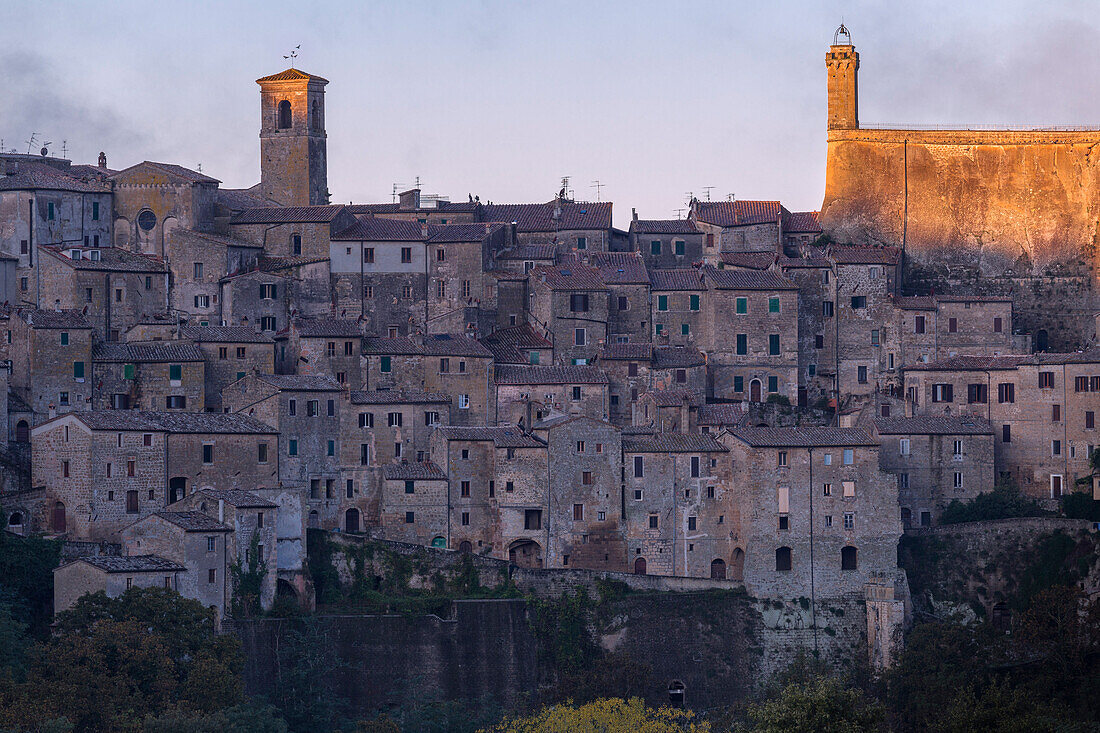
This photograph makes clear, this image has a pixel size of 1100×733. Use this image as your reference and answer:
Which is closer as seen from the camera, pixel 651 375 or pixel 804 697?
pixel 804 697

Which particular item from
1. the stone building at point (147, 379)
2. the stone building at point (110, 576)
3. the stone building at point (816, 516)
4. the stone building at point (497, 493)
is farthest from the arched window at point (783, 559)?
the stone building at point (147, 379)

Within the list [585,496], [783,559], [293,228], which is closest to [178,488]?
[585,496]

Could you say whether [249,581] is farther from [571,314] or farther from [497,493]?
[571,314]

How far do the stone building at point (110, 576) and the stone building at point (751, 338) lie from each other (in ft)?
80.6

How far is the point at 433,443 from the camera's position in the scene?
82438 mm

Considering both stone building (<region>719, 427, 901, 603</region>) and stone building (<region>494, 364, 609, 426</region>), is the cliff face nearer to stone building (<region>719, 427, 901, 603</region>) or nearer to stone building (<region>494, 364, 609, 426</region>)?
stone building (<region>494, 364, 609, 426</region>)

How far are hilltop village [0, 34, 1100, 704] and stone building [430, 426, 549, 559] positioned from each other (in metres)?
0.09

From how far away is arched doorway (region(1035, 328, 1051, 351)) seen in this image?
94.2m

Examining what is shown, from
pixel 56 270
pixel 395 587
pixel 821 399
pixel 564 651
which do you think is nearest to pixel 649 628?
pixel 564 651

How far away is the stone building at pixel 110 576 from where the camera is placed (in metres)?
71.5

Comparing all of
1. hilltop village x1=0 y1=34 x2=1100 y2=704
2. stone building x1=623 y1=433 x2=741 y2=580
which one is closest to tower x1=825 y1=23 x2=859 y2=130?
hilltop village x1=0 y1=34 x2=1100 y2=704

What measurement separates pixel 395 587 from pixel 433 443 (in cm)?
597

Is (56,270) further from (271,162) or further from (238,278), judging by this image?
(271,162)

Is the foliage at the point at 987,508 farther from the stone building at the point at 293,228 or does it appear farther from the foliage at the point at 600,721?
the stone building at the point at 293,228
